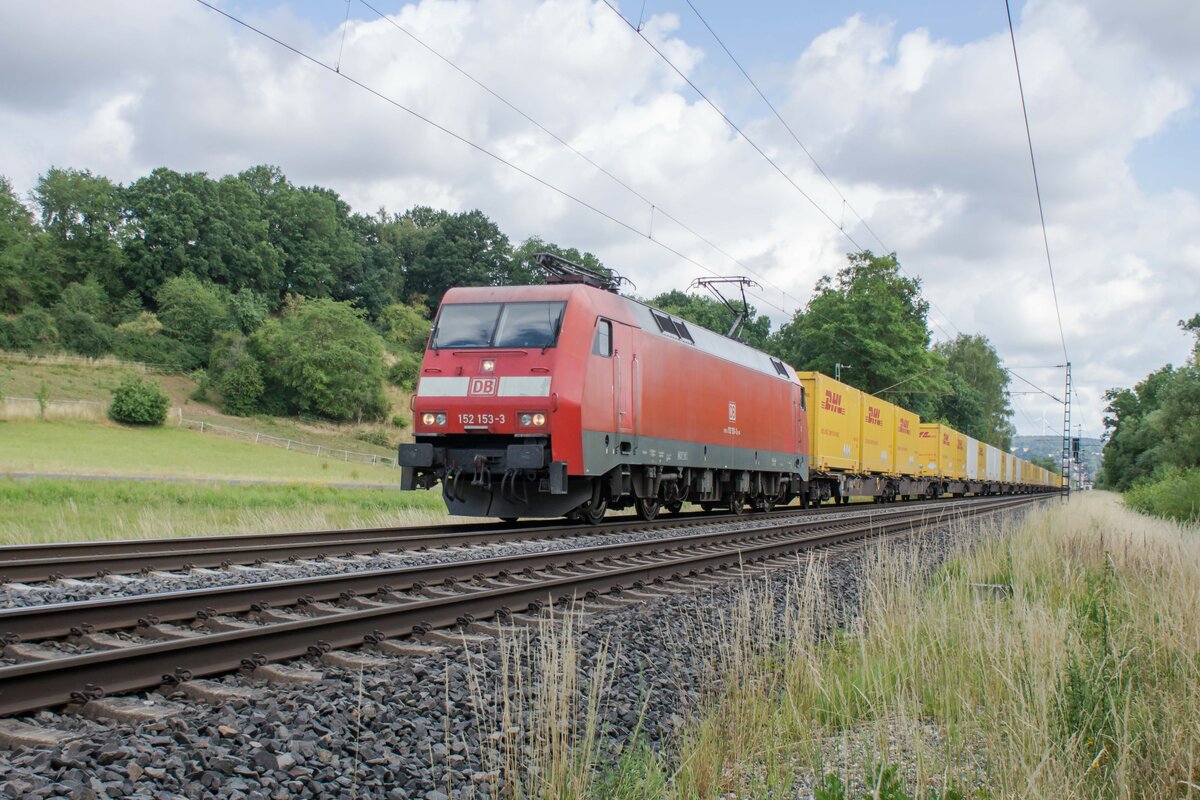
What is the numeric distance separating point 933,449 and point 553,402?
98.6ft

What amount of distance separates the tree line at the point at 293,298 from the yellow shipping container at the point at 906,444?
15167mm

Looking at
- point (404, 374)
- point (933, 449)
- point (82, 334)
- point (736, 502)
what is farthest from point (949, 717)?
point (82, 334)

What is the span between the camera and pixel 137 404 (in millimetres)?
49469

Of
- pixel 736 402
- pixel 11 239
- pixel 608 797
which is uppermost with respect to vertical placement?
pixel 11 239

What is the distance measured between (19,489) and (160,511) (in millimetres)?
6100

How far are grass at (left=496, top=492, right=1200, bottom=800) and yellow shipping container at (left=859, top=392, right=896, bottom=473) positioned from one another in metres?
24.0

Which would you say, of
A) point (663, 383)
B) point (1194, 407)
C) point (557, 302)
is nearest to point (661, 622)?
point (557, 302)

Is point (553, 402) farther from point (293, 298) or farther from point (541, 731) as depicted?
point (293, 298)

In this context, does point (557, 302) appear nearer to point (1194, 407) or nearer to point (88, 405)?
point (1194, 407)

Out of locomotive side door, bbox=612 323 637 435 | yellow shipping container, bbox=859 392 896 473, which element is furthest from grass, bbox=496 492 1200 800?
yellow shipping container, bbox=859 392 896 473

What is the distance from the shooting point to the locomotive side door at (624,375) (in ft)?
47.0

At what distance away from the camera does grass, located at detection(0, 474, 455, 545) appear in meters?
13.5

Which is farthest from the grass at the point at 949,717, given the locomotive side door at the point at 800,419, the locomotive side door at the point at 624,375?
the locomotive side door at the point at 800,419

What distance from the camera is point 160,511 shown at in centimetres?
1709
